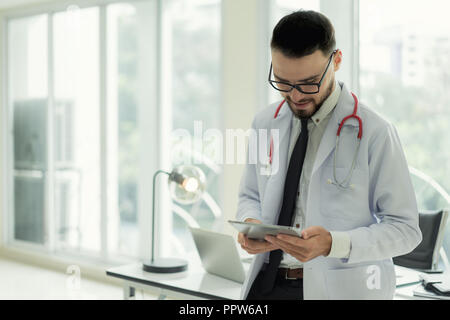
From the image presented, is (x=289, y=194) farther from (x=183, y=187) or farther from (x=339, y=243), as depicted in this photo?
(x=183, y=187)

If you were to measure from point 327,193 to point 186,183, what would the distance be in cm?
108

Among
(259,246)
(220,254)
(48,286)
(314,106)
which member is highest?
(314,106)

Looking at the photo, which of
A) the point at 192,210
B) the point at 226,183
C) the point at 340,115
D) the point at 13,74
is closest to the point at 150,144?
the point at 192,210

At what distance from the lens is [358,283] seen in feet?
4.40

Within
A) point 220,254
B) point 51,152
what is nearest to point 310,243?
point 220,254

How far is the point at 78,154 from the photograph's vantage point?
16.8 ft

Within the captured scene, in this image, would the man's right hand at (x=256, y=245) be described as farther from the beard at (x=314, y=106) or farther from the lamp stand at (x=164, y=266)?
the lamp stand at (x=164, y=266)

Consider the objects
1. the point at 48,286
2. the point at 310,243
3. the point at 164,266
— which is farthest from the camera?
the point at 48,286

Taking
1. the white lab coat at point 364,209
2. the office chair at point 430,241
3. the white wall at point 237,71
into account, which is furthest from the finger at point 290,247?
A: the white wall at point 237,71

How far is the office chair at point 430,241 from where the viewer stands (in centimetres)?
234

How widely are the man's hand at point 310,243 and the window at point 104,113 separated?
2774 mm

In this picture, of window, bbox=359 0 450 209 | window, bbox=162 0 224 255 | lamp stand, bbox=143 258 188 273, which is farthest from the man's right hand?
window, bbox=162 0 224 255

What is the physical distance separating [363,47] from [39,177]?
3797 millimetres
